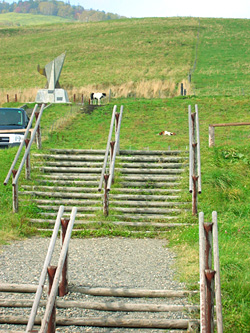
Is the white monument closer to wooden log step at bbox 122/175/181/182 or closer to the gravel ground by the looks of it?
wooden log step at bbox 122/175/181/182

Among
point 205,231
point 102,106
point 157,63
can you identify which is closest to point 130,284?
point 205,231

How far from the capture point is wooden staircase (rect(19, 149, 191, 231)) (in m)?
10.9

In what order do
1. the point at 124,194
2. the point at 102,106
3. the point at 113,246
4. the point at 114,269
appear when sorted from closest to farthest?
the point at 114,269 < the point at 113,246 < the point at 124,194 < the point at 102,106

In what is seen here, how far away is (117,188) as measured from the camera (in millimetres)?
11898

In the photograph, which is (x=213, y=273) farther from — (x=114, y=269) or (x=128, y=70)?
(x=128, y=70)

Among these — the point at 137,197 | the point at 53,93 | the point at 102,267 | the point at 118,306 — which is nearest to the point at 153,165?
the point at 137,197

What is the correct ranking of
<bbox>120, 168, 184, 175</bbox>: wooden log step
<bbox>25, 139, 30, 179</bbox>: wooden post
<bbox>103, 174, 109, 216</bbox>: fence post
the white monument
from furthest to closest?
the white monument → <bbox>120, 168, 184, 175</bbox>: wooden log step → <bbox>25, 139, 30, 179</bbox>: wooden post → <bbox>103, 174, 109, 216</bbox>: fence post

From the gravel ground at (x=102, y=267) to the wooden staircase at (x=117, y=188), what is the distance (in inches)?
35.9

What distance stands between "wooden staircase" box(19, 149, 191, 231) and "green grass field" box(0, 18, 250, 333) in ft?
1.69

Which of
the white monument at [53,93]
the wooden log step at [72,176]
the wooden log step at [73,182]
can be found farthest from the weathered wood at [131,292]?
the white monument at [53,93]

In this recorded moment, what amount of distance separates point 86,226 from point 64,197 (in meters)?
1.44

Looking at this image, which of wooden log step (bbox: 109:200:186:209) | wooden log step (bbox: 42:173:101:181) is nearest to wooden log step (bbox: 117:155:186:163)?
wooden log step (bbox: 42:173:101:181)

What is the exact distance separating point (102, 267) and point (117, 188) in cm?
399

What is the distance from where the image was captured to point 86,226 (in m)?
10.6
